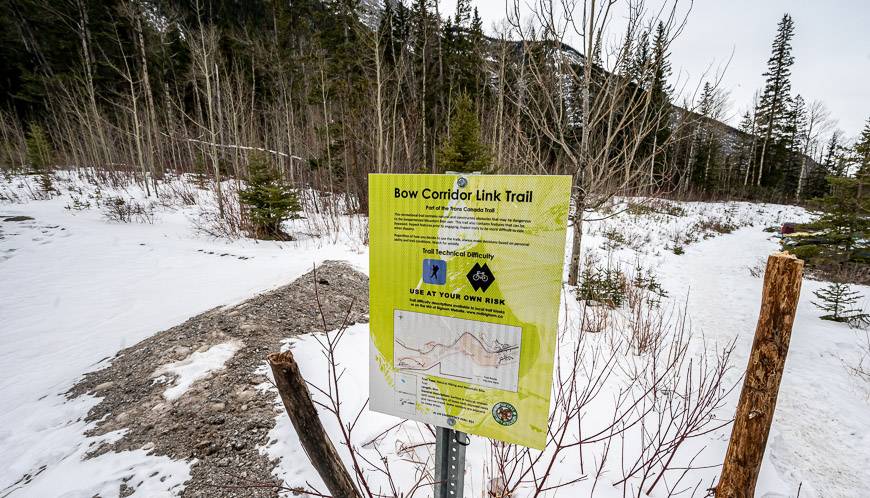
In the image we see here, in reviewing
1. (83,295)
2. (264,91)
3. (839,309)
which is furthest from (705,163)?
(83,295)

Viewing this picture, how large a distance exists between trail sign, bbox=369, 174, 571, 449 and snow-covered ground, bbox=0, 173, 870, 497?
90 centimetres

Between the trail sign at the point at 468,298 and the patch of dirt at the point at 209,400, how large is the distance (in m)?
1.42

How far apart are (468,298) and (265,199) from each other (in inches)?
345

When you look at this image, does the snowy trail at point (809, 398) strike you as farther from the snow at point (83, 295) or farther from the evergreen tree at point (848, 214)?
the snow at point (83, 295)

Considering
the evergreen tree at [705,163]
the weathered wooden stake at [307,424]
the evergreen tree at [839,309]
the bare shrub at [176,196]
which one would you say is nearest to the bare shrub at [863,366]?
the evergreen tree at [839,309]

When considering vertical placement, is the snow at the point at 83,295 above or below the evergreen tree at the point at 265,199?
below

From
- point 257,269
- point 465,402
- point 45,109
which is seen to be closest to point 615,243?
point 257,269

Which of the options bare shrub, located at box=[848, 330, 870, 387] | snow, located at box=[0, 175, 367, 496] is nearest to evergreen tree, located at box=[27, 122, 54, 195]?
snow, located at box=[0, 175, 367, 496]

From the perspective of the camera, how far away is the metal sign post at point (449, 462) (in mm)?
1503

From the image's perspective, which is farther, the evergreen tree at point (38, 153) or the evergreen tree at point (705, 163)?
the evergreen tree at point (705, 163)

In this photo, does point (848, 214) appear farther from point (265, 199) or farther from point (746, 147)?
point (746, 147)

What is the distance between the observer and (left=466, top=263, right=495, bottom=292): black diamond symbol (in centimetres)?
128

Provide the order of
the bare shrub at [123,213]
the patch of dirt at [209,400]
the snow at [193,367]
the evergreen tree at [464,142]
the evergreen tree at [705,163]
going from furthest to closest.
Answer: the evergreen tree at [705,163]
the bare shrub at [123,213]
the evergreen tree at [464,142]
the snow at [193,367]
the patch of dirt at [209,400]

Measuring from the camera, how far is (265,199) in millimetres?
8609
